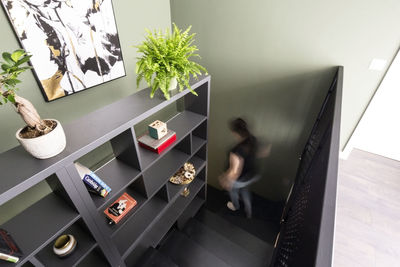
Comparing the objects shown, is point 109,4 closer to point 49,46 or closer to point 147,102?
point 49,46

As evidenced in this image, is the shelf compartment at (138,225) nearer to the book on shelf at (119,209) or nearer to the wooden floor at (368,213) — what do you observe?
the book on shelf at (119,209)

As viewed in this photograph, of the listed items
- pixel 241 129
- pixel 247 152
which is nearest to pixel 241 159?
pixel 247 152

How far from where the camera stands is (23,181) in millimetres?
837

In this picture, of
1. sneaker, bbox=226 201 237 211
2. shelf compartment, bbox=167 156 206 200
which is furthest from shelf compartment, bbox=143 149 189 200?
sneaker, bbox=226 201 237 211

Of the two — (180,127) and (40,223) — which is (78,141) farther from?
(180,127)

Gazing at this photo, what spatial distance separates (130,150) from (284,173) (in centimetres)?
215

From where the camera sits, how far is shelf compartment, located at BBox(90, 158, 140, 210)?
130 centimetres

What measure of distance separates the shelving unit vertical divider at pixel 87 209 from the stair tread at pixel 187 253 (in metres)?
0.69

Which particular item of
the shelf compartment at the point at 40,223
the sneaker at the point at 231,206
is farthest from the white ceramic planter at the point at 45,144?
the sneaker at the point at 231,206

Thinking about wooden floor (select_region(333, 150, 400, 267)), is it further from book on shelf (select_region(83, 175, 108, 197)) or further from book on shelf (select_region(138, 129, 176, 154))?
book on shelf (select_region(83, 175, 108, 197))

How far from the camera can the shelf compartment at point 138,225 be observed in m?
1.65

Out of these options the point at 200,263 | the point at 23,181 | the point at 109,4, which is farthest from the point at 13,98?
the point at 200,263

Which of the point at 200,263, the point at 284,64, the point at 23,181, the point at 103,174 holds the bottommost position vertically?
the point at 200,263

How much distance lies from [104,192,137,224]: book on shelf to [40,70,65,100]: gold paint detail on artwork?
3.08 feet
